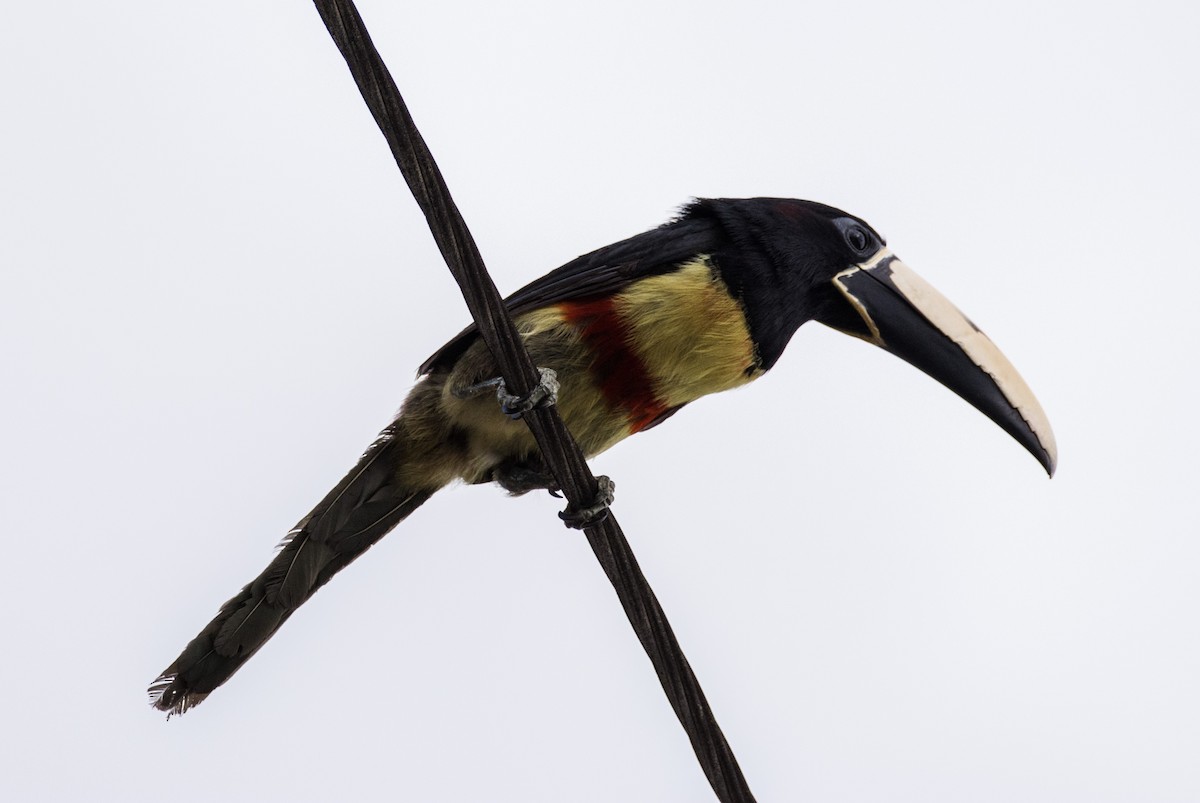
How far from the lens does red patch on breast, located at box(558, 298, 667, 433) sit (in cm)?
382

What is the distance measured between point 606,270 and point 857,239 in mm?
948

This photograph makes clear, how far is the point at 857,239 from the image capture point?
4.34 m

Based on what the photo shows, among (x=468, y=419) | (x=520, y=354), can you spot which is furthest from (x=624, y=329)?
(x=520, y=354)

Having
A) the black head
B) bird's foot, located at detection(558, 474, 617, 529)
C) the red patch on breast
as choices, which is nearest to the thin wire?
bird's foot, located at detection(558, 474, 617, 529)

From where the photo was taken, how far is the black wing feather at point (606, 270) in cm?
387

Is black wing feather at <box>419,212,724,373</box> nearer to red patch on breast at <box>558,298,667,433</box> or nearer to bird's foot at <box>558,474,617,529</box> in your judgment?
red patch on breast at <box>558,298,667,433</box>

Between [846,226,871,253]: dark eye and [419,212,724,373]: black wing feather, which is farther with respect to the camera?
[846,226,871,253]: dark eye

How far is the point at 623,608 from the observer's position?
10.7 feet

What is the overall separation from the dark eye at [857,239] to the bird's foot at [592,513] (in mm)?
1392

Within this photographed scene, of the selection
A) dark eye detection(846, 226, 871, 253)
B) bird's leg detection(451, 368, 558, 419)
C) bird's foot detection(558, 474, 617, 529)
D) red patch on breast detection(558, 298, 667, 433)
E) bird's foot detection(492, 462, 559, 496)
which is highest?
dark eye detection(846, 226, 871, 253)

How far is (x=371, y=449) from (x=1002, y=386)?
2.00 metres

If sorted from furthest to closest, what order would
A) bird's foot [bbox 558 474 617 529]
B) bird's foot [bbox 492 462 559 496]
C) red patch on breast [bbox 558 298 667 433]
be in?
bird's foot [bbox 492 462 559 496]
red patch on breast [bbox 558 298 667 433]
bird's foot [bbox 558 474 617 529]

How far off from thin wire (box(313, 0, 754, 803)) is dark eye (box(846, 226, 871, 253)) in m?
1.47

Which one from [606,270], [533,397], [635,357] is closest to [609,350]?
[635,357]
